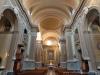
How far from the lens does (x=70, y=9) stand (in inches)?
578

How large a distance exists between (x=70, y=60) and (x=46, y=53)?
16.5m

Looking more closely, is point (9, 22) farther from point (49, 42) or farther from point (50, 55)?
point (49, 42)

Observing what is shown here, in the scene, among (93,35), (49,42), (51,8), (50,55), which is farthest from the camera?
(49,42)

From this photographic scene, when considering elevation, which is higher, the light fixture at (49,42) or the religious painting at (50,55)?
the light fixture at (49,42)

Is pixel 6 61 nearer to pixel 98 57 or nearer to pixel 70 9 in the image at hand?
pixel 98 57

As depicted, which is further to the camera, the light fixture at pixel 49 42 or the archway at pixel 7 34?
the light fixture at pixel 49 42

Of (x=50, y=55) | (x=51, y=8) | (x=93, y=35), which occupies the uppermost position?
(x=51, y=8)

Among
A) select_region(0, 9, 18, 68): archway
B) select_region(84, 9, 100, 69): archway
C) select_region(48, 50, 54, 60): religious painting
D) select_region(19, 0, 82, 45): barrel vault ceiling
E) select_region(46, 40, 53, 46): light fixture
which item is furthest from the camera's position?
select_region(46, 40, 53, 46): light fixture

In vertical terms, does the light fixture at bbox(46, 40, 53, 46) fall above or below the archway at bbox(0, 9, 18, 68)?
above

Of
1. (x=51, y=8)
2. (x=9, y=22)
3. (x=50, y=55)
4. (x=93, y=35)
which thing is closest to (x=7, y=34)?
(x=9, y=22)

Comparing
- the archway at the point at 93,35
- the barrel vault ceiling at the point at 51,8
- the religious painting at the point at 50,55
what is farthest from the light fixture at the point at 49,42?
the archway at the point at 93,35

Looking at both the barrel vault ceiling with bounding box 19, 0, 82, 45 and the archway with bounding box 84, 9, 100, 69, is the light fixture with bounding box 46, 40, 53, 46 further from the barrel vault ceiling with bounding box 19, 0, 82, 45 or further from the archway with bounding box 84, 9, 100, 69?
the archway with bounding box 84, 9, 100, 69

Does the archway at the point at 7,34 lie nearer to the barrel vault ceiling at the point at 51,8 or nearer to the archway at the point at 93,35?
the barrel vault ceiling at the point at 51,8

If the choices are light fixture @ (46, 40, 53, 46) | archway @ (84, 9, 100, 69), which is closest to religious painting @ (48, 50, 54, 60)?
light fixture @ (46, 40, 53, 46)
